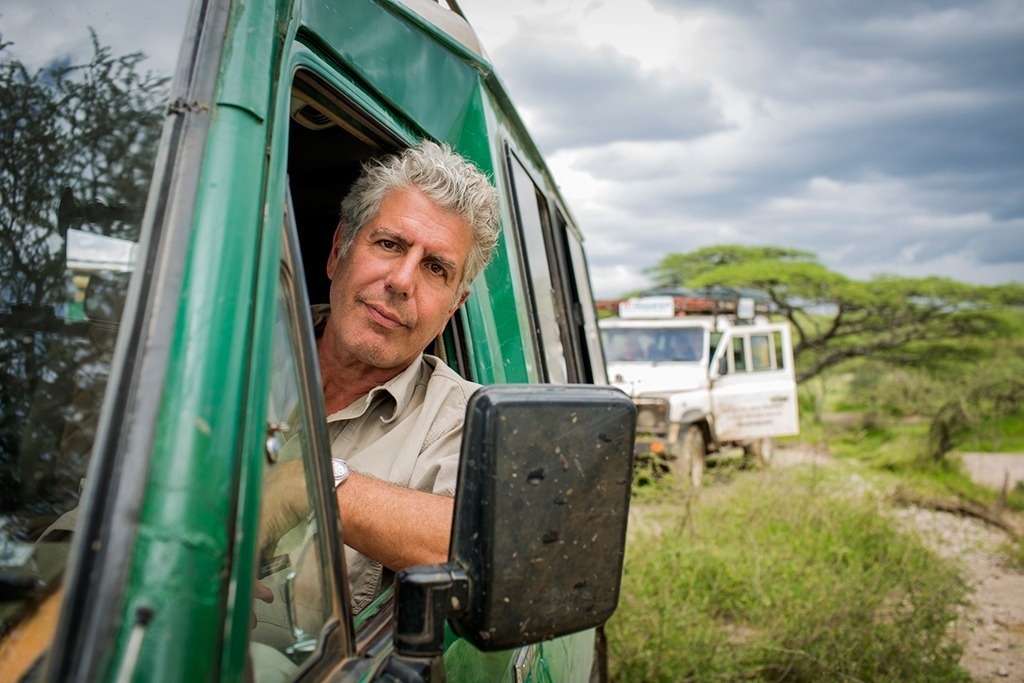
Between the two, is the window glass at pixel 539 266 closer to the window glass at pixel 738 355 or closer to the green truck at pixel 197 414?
the green truck at pixel 197 414

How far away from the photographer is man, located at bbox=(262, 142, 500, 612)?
5.03 feet

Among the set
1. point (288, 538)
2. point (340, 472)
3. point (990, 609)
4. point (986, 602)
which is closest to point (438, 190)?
point (340, 472)

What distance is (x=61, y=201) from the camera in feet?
3.54

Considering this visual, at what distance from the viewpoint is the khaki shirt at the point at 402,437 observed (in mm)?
1424

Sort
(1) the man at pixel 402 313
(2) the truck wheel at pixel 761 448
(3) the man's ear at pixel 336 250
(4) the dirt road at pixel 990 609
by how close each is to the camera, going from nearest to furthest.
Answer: (1) the man at pixel 402 313
(3) the man's ear at pixel 336 250
(4) the dirt road at pixel 990 609
(2) the truck wheel at pixel 761 448

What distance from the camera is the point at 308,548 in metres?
0.98

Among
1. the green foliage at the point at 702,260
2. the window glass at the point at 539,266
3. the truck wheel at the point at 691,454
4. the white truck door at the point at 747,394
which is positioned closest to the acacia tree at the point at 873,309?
the green foliage at the point at 702,260

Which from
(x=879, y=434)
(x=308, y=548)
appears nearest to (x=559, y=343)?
(x=308, y=548)

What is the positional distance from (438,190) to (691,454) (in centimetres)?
877

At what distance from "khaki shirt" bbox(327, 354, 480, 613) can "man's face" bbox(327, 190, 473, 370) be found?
0.08 metres

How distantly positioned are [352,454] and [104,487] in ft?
2.93

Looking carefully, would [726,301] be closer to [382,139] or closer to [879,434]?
[879,434]

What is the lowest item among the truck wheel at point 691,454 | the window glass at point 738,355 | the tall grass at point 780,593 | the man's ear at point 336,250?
the tall grass at point 780,593

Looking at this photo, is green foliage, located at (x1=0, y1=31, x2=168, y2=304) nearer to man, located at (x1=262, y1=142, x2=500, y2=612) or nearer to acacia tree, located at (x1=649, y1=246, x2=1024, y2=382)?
man, located at (x1=262, y1=142, x2=500, y2=612)
